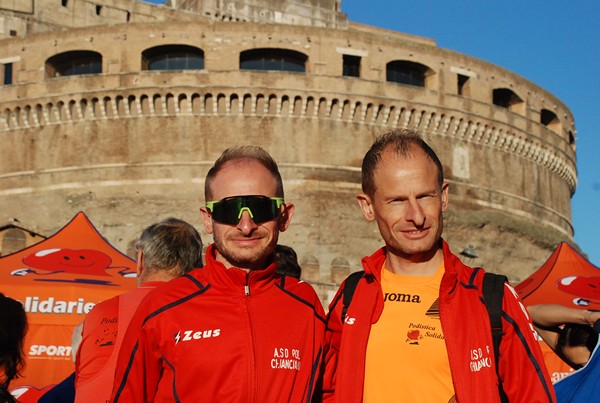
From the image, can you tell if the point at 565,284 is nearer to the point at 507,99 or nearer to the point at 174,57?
the point at 174,57

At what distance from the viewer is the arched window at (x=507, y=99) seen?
23.0m

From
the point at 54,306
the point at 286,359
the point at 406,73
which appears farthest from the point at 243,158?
the point at 406,73

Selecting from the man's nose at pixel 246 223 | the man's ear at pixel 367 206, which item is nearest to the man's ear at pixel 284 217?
the man's nose at pixel 246 223

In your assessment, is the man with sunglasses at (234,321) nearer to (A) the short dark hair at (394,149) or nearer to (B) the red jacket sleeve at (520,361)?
(A) the short dark hair at (394,149)

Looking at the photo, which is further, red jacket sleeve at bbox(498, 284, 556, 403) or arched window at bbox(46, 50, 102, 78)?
arched window at bbox(46, 50, 102, 78)

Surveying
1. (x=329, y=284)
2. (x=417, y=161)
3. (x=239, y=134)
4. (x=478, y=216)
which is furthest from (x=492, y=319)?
(x=478, y=216)

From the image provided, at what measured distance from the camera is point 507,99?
23578mm

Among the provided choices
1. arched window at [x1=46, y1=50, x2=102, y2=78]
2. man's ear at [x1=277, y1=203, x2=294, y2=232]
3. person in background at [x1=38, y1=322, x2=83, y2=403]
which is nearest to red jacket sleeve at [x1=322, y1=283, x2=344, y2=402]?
man's ear at [x1=277, y1=203, x2=294, y2=232]

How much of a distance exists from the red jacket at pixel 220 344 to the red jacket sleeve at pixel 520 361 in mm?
538

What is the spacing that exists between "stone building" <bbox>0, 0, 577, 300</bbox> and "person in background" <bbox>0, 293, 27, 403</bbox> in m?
16.3

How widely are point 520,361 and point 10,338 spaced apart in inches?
56.6

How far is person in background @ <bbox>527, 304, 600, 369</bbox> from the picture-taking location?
2.43m

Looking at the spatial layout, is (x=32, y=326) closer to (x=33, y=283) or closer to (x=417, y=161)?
(x=33, y=283)

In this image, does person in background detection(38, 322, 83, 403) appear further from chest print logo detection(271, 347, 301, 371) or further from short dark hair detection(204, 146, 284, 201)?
chest print logo detection(271, 347, 301, 371)
